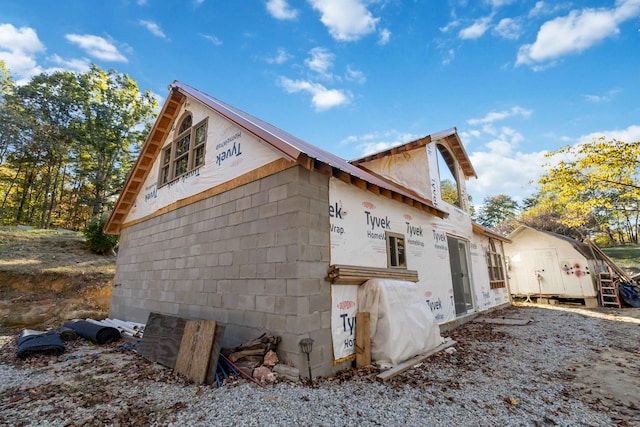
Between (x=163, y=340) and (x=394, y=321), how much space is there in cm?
428

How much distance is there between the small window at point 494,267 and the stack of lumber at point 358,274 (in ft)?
26.0

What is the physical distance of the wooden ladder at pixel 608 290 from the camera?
41.5 feet

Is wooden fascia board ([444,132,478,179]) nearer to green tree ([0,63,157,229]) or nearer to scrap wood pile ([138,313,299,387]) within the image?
scrap wood pile ([138,313,299,387])

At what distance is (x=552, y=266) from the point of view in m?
14.3

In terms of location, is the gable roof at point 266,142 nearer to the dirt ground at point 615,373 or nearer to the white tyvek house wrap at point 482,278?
the white tyvek house wrap at point 482,278

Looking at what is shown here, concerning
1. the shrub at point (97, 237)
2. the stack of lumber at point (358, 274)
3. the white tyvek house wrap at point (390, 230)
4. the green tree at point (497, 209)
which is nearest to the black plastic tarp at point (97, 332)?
the stack of lumber at point (358, 274)

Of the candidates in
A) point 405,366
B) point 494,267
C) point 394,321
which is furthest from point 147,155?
point 494,267

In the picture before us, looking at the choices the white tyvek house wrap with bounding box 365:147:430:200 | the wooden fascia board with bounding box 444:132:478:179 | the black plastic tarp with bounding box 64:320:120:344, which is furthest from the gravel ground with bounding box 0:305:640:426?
the wooden fascia board with bounding box 444:132:478:179

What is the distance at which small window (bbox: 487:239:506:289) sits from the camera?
12152 mm

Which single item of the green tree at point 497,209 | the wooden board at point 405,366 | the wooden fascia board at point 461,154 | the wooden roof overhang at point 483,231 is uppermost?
the green tree at point 497,209

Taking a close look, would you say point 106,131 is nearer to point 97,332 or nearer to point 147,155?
point 147,155

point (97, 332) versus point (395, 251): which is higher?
point (395, 251)

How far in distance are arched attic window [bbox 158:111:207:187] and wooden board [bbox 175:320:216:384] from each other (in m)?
4.18

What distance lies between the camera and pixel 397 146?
30.6 ft
